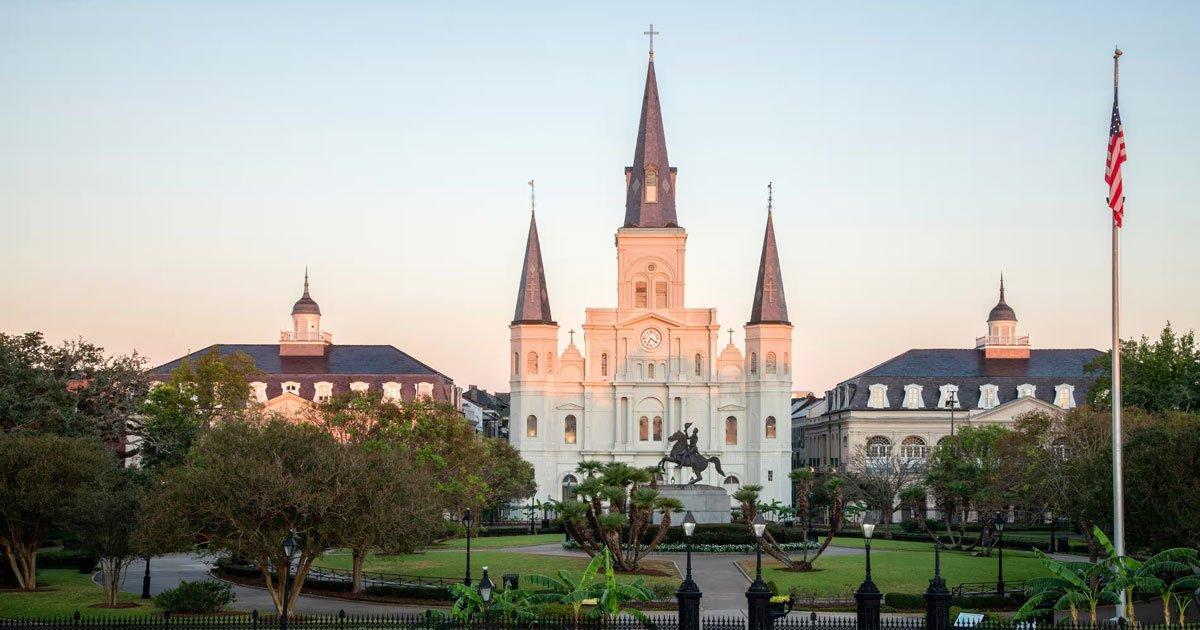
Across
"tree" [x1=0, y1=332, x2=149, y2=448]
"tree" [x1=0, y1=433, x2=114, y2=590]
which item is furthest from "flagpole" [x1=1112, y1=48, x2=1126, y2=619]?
"tree" [x1=0, y1=332, x2=149, y2=448]

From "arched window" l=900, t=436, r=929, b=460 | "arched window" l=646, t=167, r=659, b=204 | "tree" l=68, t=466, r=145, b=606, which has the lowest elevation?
"tree" l=68, t=466, r=145, b=606

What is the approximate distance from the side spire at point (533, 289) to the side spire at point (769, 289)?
17630mm

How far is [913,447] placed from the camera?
4400 inches

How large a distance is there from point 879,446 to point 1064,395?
52.1 feet

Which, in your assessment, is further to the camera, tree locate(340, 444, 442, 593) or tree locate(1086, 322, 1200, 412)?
tree locate(1086, 322, 1200, 412)

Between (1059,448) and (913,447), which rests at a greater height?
(1059,448)

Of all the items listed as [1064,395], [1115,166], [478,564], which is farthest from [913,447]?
[1115,166]

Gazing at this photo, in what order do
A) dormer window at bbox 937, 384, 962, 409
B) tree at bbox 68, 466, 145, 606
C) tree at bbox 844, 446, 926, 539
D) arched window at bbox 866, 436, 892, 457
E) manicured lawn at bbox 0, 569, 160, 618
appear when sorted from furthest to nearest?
dormer window at bbox 937, 384, 962, 409 < arched window at bbox 866, 436, 892, 457 < tree at bbox 844, 446, 926, 539 < tree at bbox 68, 466, 145, 606 < manicured lawn at bbox 0, 569, 160, 618

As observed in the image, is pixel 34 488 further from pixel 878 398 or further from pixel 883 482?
pixel 878 398

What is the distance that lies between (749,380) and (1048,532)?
3261 cm

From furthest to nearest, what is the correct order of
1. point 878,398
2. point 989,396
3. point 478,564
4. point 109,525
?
point 878,398
point 989,396
point 478,564
point 109,525

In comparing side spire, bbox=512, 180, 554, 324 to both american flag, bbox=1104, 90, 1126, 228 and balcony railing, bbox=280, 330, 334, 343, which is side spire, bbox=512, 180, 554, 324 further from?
american flag, bbox=1104, 90, 1126, 228

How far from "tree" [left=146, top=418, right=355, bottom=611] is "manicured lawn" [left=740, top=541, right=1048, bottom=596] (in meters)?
17.5

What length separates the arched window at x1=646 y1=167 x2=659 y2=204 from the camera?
382ft
